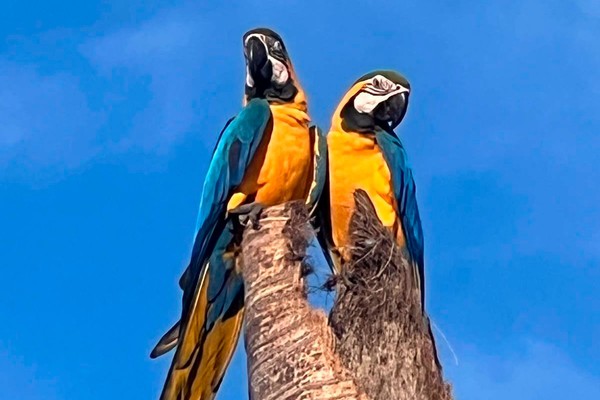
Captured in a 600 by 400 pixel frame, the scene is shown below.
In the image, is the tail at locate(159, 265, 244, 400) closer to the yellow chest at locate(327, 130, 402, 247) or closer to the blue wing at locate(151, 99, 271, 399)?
the blue wing at locate(151, 99, 271, 399)

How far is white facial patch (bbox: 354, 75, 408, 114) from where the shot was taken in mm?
5066

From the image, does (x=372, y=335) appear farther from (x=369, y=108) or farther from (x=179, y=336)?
(x=369, y=108)

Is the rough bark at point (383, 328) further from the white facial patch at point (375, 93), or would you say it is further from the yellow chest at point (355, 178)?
the white facial patch at point (375, 93)

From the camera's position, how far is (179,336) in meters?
4.47

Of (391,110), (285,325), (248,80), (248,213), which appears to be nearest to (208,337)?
(248,213)

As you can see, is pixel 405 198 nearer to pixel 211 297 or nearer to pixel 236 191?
pixel 236 191

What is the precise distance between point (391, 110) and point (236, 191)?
88 cm

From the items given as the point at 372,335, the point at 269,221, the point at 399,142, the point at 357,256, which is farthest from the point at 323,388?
the point at 399,142

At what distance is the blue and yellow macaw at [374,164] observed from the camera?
485 centimetres

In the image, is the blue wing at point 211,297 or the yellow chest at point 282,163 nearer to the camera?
the blue wing at point 211,297

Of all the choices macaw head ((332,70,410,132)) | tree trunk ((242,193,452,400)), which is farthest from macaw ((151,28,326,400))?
tree trunk ((242,193,452,400))

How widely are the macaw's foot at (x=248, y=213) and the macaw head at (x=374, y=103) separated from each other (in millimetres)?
742

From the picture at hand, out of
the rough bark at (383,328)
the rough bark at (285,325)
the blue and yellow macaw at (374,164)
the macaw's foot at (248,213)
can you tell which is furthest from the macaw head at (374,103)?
the rough bark at (383,328)

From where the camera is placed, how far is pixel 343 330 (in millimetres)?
3795
